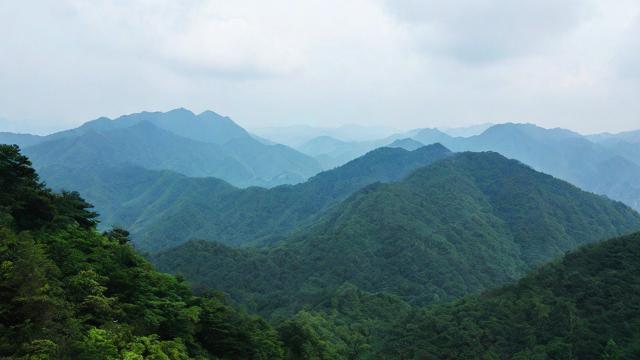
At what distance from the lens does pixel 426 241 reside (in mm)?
107938

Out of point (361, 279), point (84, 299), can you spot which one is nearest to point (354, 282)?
point (361, 279)

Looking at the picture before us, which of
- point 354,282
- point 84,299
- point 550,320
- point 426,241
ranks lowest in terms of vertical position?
point 354,282

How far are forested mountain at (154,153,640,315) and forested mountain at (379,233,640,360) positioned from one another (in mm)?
27996

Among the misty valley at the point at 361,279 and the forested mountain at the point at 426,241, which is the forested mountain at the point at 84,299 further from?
the forested mountain at the point at 426,241

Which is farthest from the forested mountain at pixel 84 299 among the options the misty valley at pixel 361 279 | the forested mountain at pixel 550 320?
A: the forested mountain at pixel 550 320

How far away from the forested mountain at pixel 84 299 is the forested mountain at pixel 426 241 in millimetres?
48084

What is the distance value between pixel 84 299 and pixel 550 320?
136 feet

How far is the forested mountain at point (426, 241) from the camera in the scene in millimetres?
92500

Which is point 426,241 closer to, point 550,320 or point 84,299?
point 550,320

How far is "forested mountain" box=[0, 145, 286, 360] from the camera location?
52.6ft

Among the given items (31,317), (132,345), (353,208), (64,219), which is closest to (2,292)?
(31,317)

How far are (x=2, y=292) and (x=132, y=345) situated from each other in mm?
4524

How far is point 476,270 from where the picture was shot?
103m

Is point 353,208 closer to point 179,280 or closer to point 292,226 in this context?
point 292,226
